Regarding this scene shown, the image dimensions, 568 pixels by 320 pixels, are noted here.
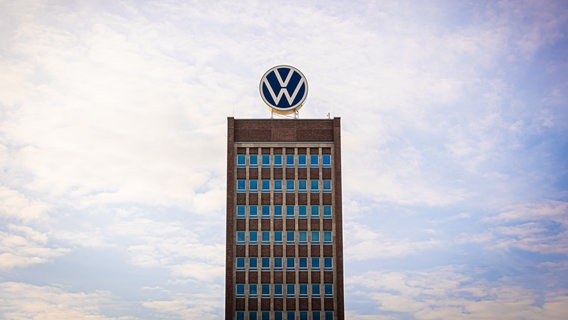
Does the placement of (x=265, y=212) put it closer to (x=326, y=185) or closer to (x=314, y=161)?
(x=326, y=185)

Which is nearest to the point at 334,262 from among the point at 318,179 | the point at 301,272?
the point at 301,272

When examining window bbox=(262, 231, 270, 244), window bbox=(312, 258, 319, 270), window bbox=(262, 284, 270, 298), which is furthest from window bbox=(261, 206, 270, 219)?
window bbox=(262, 284, 270, 298)

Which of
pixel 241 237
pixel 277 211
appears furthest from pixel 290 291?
pixel 277 211

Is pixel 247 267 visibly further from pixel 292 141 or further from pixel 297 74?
pixel 297 74

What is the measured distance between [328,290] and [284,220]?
11924mm

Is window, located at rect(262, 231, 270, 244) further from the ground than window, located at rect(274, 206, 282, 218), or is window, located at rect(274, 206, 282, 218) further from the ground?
window, located at rect(274, 206, 282, 218)

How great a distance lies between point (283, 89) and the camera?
117 m

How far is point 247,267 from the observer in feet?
374

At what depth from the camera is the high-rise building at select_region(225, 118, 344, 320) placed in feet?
371

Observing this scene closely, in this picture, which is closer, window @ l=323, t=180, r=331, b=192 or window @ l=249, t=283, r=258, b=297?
window @ l=249, t=283, r=258, b=297

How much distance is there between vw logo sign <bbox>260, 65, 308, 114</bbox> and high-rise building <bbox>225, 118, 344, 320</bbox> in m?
2.79

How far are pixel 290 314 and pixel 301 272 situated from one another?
6.16 m

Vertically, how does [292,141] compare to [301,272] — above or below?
above

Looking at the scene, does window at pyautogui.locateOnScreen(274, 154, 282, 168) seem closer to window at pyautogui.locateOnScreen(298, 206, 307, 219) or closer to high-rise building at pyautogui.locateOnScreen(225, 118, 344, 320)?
high-rise building at pyautogui.locateOnScreen(225, 118, 344, 320)
